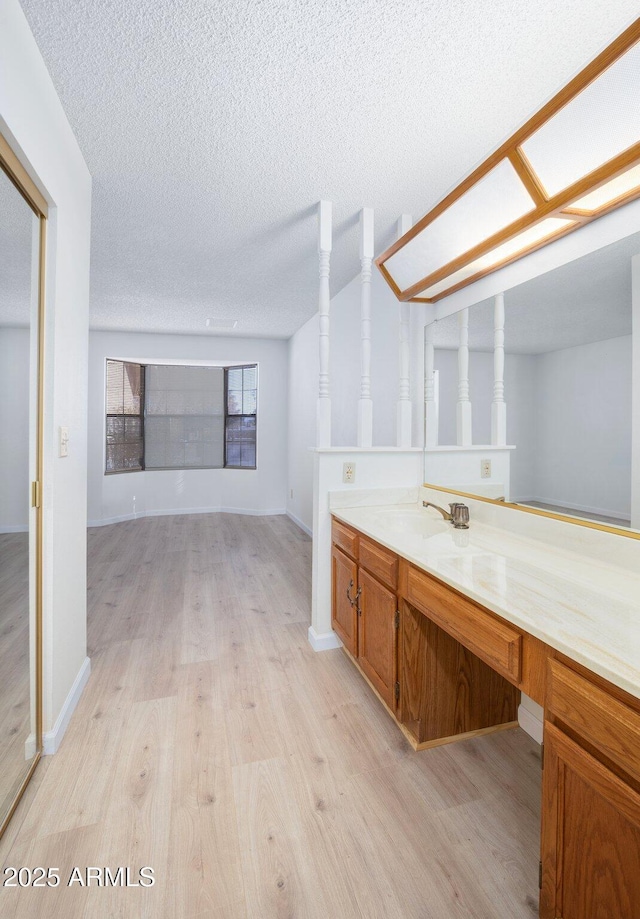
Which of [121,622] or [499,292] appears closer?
[499,292]

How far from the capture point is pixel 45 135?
151 cm

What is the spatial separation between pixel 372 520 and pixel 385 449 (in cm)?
48

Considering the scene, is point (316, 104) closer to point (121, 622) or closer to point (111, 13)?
point (111, 13)

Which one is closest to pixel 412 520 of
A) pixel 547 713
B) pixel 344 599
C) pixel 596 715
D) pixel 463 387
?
pixel 344 599

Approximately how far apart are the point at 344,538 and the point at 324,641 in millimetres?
687

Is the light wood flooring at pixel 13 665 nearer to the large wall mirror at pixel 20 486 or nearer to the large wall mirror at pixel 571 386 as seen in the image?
the large wall mirror at pixel 20 486

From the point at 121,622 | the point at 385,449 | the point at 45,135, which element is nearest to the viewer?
the point at 45,135

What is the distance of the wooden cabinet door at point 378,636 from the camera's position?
1680 mm

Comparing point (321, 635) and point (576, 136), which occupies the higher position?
point (576, 136)

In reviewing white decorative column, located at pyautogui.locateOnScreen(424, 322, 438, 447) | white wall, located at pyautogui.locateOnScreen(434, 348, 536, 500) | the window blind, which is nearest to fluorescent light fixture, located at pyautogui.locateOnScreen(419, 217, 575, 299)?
white decorative column, located at pyautogui.locateOnScreen(424, 322, 438, 447)

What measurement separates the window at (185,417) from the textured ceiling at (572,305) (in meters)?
4.65

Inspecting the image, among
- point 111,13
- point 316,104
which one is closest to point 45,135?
point 111,13

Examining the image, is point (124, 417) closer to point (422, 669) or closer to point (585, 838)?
point (422, 669)

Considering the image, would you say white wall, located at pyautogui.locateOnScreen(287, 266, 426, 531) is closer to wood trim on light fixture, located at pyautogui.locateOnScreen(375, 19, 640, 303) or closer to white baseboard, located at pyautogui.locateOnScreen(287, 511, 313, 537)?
white baseboard, located at pyautogui.locateOnScreen(287, 511, 313, 537)
